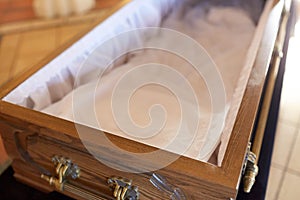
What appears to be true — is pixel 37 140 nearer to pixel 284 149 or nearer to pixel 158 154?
pixel 158 154

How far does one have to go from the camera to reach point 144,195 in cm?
65

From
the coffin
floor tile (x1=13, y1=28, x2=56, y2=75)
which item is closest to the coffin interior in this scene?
the coffin

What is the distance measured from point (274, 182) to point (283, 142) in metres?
0.16

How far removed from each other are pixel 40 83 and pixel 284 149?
728mm

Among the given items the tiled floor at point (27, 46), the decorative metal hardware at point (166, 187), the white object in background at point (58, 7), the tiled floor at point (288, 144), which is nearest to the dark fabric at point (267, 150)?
the tiled floor at point (288, 144)

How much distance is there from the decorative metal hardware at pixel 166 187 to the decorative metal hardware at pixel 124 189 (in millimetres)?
51

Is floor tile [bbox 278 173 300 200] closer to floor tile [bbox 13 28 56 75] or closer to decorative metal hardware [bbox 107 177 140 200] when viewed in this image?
decorative metal hardware [bbox 107 177 140 200]

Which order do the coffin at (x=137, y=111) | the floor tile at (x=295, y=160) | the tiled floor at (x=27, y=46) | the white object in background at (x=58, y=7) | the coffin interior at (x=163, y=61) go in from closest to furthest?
1. the coffin at (x=137, y=111)
2. the coffin interior at (x=163, y=61)
3. the floor tile at (x=295, y=160)
4. the tiled floor at (x=27, y=46)
5. the white object in background at (x=58, y=7)

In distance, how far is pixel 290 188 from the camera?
35.4 inches

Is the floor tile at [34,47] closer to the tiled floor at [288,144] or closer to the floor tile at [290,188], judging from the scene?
the tiled floor at [288,144]

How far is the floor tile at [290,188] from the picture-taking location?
0.87 metres

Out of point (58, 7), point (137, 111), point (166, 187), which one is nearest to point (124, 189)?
point (166, 187)

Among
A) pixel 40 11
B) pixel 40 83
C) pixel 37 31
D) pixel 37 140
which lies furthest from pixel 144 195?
pixel 40 11

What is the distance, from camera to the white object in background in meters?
2.32
